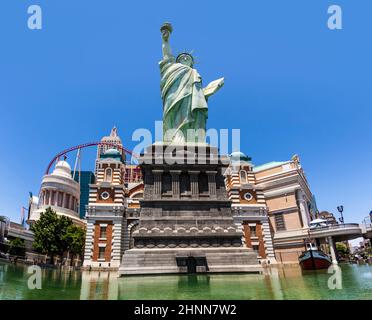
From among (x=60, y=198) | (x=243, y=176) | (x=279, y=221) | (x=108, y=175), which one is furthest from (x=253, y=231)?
(x=60, y=198)

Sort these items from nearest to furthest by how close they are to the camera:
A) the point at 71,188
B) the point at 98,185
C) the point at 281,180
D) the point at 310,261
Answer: the point at 310,261 < the point at 98,185 < the point at 281,180 < the point at 71,188

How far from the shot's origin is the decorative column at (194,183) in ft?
72.4

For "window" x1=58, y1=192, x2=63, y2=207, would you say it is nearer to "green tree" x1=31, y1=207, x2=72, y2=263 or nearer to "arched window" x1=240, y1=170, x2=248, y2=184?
"green tree" x1=31, y1=207, x2=72, y2=263

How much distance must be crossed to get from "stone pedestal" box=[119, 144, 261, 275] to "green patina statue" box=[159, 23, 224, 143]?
9.05ft

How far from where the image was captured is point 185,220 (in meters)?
20.6

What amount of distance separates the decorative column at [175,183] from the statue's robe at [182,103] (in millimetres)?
4198

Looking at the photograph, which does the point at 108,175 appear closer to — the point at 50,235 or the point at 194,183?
the point at 50,235

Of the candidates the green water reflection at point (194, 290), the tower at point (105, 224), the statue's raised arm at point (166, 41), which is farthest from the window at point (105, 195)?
the green water reflection at point (194, 290)

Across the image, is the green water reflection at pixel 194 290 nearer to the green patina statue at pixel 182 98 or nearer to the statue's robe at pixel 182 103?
the green patina statue at pixel 182 98

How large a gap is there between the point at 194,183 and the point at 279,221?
86.7 ft
